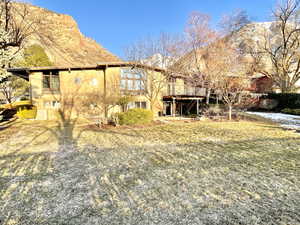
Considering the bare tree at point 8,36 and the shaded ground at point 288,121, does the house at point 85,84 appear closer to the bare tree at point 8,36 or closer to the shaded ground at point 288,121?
the bare tree at point 8,36

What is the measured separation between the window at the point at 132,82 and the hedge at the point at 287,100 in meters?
17.6

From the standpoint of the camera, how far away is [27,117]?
1444 centimetres

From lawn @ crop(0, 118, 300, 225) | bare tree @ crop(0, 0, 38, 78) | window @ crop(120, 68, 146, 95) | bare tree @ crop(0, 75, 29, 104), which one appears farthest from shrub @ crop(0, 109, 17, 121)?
lawn @ crop(0, 118, 300, 225)

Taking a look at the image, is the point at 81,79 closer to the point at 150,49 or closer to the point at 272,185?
the point at 150,49

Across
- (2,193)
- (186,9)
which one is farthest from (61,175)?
(186,9)

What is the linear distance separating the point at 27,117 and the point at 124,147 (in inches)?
508

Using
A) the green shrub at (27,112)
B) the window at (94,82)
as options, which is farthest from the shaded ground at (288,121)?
the green shrub at (27,112)

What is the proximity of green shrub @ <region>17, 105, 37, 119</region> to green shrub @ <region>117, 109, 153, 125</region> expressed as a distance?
28.9ft

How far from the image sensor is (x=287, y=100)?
1902 centimetres

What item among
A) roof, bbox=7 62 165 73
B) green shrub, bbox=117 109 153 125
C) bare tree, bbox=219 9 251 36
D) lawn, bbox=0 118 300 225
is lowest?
lawn, bbox=0 118 300 225

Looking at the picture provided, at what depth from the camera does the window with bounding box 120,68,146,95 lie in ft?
50.7

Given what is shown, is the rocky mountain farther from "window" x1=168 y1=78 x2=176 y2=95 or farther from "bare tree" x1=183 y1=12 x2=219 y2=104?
"window" x1=168 y1=78 x2=176 y2=95

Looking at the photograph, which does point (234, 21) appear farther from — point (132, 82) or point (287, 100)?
point (132, 82)

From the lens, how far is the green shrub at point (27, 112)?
46.7 ft
